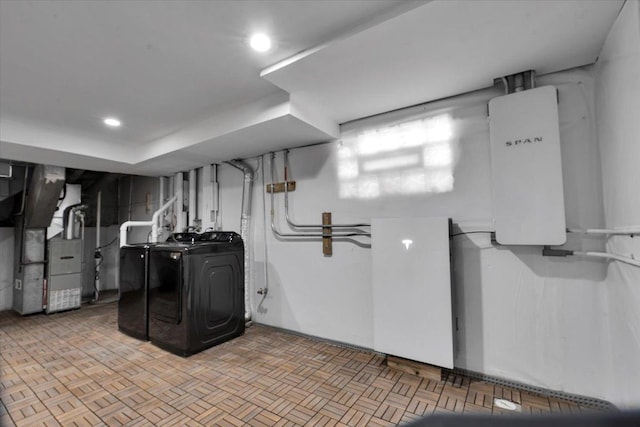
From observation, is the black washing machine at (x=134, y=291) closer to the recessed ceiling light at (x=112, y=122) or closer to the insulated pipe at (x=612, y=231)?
the recessed ceiling light at (x=112, y=122)

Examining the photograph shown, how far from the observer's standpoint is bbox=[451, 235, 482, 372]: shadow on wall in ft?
7.41

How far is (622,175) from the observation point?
1.58 m

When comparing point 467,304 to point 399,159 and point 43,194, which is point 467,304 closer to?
point 399,159

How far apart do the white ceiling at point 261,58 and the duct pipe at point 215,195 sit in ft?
3.50

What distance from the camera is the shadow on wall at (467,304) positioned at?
2258 mm

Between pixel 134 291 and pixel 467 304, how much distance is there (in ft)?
11.6

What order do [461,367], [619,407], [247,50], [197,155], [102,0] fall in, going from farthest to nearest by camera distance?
[197,155], [461,367], [247,50], [619,407], [102,0]

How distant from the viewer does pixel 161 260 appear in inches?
116

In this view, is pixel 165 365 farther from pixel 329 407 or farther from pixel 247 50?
pixel 247 50

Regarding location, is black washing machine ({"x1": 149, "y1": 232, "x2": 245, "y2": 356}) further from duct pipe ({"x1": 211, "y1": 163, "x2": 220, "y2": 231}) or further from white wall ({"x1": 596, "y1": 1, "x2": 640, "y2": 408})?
white wall ({"x1": 596, "y1": 1, "x2": 640, "y2": 408})

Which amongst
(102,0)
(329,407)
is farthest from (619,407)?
(102,0)

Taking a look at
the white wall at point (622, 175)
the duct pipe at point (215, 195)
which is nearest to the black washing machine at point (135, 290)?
the duct pipe at point (215, 195)

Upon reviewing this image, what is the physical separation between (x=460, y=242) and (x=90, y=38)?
2.99 metres

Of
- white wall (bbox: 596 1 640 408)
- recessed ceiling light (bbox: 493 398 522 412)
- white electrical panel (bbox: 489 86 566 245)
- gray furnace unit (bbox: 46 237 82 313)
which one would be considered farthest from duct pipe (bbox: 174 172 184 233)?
white wall (bbox: 596 1 640 408)
